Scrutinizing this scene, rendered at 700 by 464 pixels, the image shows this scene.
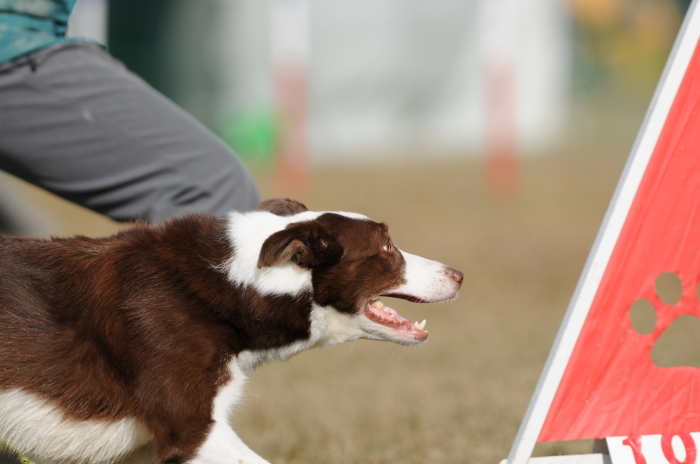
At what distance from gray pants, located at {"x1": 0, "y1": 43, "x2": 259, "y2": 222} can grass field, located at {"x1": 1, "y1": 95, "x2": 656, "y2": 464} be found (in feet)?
2.96

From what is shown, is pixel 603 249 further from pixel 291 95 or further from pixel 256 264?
pixel 291 95

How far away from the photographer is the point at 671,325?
5734mm

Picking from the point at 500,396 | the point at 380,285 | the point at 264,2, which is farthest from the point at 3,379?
the point at 264,2

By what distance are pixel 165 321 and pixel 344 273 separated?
660 millimetres

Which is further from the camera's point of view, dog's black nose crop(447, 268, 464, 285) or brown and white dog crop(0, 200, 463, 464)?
dog's black nose crop(447, 268, 464, 285)

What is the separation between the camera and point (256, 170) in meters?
16.4

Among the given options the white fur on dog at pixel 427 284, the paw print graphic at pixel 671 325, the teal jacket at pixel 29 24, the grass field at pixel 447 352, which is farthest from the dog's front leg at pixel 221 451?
the teal jacket at pixel 29 24

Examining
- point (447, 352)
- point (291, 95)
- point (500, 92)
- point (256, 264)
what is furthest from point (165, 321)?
point (500, 92)

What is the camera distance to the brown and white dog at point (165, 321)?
256 centimetres

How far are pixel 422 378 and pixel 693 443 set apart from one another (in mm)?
2743

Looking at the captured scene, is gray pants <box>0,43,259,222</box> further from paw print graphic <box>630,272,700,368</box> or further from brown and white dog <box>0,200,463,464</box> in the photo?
paw print graphic <box>630,272,700,368</box>

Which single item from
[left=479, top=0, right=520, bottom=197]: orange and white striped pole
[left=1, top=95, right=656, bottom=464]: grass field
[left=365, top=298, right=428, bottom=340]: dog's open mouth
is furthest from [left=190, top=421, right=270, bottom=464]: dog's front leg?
[left=479, top=0, right=520, bottom=197]: orange and white striped pole

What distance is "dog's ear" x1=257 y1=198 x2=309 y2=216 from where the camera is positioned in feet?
9.97

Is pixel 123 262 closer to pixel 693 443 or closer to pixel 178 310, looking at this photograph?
pixel 178 310
